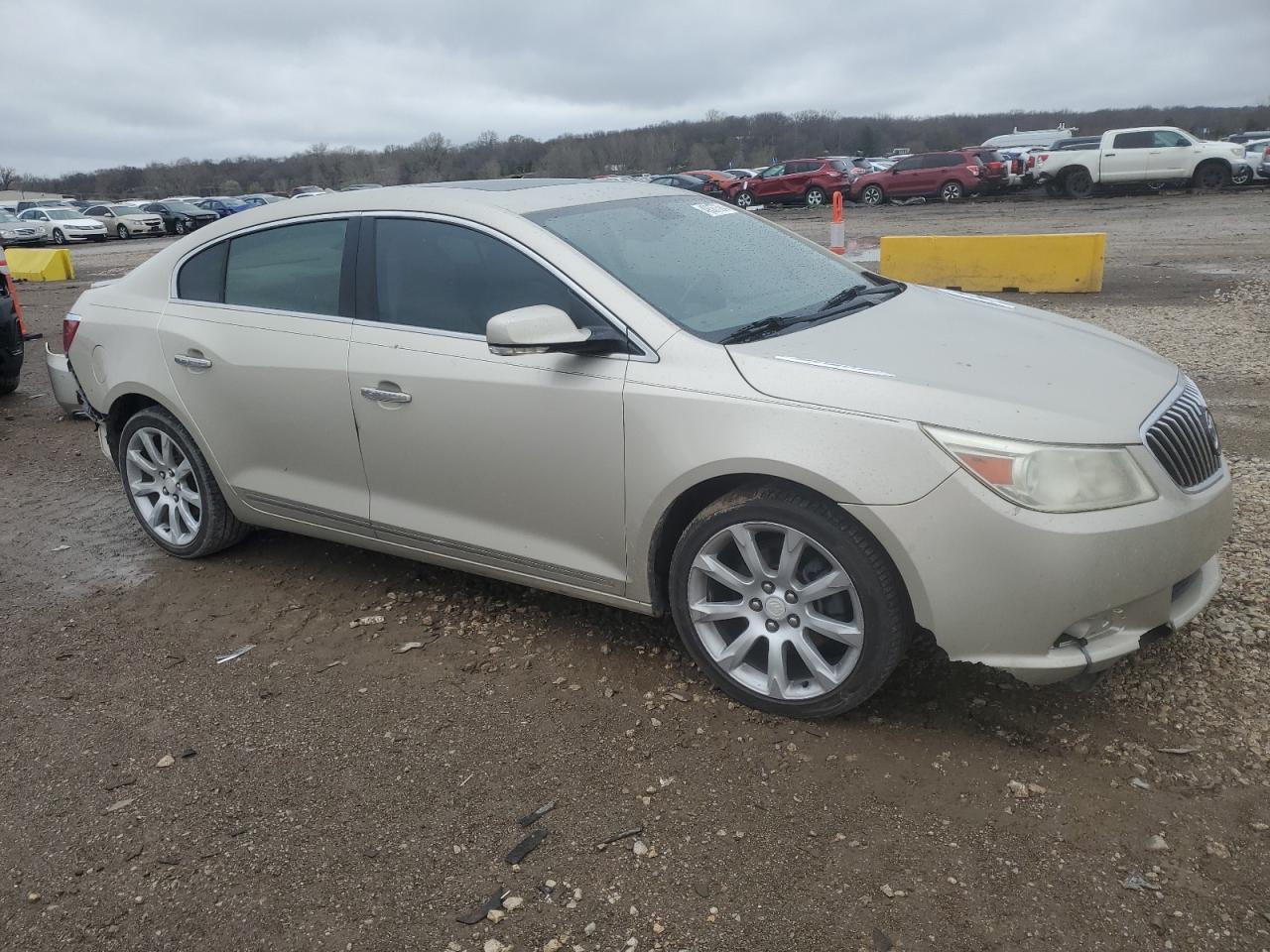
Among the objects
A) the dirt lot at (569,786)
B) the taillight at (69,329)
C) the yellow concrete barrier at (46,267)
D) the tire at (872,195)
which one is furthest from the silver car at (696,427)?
the tire at (872,195)

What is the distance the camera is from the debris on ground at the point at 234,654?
3.88 meters

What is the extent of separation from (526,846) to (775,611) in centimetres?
100

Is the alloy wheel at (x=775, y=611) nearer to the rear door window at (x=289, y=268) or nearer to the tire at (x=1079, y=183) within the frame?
the rear door window at (x=289, y=268)

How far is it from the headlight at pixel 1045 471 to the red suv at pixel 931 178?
28.4m

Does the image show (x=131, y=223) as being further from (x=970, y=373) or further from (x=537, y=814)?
(x=970, y=373)

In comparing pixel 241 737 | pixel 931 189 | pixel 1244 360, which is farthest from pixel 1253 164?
pixel 241 737

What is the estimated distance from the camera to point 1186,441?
303cm

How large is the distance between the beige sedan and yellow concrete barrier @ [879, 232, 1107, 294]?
35.2m

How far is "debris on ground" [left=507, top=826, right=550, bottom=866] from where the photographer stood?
106 inches

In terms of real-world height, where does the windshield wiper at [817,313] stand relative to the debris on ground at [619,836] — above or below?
above

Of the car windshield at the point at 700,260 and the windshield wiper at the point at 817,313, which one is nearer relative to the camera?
the windshield wiper at the point at 817,313

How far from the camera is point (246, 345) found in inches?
164

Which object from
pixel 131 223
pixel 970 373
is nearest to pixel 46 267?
pixel 131 223

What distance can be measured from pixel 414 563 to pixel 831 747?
228cm
